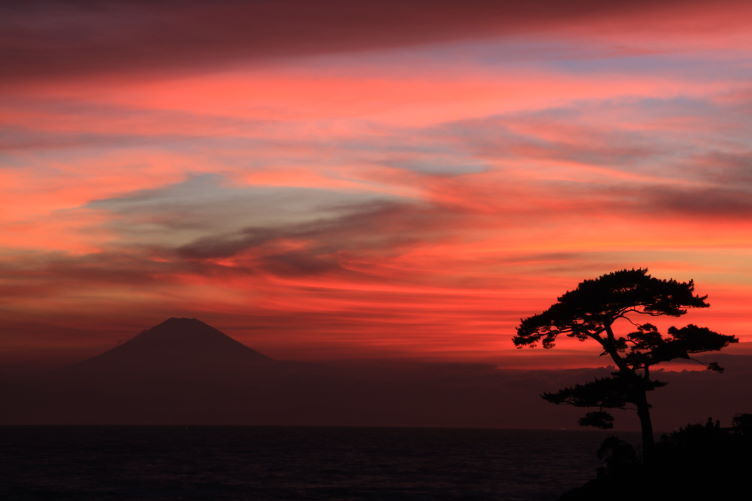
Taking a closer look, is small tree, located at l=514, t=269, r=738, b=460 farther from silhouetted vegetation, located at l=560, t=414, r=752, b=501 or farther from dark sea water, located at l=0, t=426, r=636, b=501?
dark sea water, located at l=0, t=426, r=636, b=501

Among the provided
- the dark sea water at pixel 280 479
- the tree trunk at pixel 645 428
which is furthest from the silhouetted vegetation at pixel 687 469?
the dark sea water at pixel 280 479

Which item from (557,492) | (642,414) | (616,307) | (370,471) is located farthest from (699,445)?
(370,471)

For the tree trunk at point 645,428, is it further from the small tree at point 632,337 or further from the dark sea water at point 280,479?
the dark sea water at point 280,479

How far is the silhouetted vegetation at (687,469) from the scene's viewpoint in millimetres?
32094

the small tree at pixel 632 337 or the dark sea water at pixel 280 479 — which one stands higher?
the small tree at pixel 632 337

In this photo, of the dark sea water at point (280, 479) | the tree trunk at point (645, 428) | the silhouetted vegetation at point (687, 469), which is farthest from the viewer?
the dark sea water at point (280, 479)

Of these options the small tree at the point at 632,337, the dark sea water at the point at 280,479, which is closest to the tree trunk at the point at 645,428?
the small tree at the point at 632,337

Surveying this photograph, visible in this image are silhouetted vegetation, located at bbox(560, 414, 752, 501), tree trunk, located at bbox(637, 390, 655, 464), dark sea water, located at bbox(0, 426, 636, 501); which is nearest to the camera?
silhouetted vegetation, located at bbox(560, 414, 752, 501)

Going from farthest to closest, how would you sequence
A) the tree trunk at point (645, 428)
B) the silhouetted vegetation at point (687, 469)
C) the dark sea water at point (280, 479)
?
1. the dark sea water at point (280, 479)
2. the tree trunk at point (645, 428)
3. the silhouetted vegetation at point (687, 469)

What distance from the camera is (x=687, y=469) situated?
111ft

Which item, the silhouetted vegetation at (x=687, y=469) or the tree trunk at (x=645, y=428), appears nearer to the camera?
the silhouetted vegetation at (x=687, y=469)

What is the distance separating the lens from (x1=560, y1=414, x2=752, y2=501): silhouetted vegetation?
3209 cm

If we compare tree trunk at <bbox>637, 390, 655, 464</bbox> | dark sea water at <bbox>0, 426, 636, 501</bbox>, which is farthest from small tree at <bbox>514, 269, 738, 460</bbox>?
dark sea water at <bbox>0, 426, 636, 501</bbox>

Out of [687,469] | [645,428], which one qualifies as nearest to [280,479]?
[645,428]
